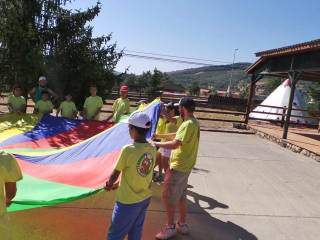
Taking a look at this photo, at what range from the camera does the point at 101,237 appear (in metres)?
4.82

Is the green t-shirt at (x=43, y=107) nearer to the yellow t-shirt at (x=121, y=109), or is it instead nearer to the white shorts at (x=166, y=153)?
the yellow t-shirt at (x=121, y=109)

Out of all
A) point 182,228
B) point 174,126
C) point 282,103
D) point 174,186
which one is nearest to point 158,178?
point 174,126

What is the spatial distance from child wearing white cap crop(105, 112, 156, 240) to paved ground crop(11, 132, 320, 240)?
4.41 feet

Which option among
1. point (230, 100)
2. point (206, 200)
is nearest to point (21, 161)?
point (206, 200)

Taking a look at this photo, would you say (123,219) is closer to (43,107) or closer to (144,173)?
(144,173)

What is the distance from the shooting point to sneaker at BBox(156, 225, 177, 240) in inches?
195

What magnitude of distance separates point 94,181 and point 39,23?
976cm

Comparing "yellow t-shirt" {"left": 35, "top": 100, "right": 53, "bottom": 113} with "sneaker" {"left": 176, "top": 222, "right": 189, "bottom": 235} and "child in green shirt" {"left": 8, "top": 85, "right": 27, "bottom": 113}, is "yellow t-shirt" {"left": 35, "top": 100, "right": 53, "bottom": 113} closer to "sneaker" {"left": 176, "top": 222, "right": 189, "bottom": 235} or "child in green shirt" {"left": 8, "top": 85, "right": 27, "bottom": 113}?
"child in green shirt" {"left": 8, "top": 85, "right": 27, "bottom": 113}

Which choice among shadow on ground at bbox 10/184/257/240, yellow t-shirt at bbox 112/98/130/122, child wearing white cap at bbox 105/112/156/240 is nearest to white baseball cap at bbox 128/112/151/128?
child wearing white cap at bbox 105/112/156/240

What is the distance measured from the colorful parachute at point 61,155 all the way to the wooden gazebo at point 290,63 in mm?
7837

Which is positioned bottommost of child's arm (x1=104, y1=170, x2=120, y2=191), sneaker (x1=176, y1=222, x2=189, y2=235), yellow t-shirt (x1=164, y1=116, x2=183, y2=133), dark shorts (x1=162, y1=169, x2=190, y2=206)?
sneaker (x1=176, y1=222, x2=189, y2=235)

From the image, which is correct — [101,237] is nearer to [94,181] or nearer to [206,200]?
[94,181]

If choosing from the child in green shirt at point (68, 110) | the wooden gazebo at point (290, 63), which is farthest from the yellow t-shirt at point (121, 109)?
the wooden gazebo at point (290, 63)

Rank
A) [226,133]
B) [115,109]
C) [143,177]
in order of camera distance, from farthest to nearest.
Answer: [226,133]
[115,109]
[143,177]
